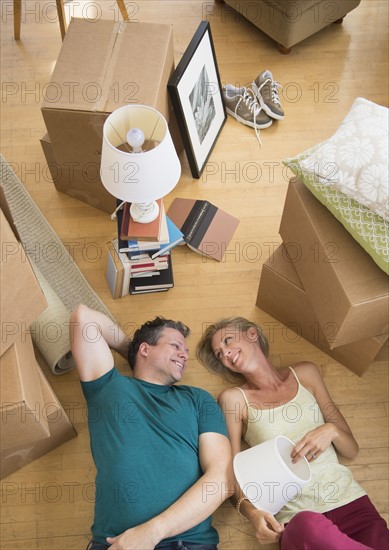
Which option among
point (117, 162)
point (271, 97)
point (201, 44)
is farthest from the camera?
point (271, 97)

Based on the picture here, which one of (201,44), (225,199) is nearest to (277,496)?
(225,199)

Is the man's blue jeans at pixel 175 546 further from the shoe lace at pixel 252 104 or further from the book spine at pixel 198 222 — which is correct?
the shoe lace at pixel 252 104

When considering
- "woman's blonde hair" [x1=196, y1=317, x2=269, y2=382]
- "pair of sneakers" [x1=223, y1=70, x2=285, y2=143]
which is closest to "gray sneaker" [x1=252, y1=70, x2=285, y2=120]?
"pair of sneakers" [x1=223, y1=70, x2=285, y2=143]

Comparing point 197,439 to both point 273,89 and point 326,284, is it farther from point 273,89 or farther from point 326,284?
point 273,89

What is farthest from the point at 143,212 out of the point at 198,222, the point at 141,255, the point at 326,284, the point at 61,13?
the point at 61,13

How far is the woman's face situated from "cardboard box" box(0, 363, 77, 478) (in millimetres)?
551

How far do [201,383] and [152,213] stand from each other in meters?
0.64

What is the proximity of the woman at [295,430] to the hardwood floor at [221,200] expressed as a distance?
5.4 inches

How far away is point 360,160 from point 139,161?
657 mm

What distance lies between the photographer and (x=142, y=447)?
1932 millimetres

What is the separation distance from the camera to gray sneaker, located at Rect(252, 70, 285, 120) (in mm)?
2914

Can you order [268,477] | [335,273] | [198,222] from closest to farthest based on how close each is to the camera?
[268,477] → [335,273] → [198,222]

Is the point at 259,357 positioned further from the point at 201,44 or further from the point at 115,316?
the point at 201,44

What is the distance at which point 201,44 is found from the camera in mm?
2637
